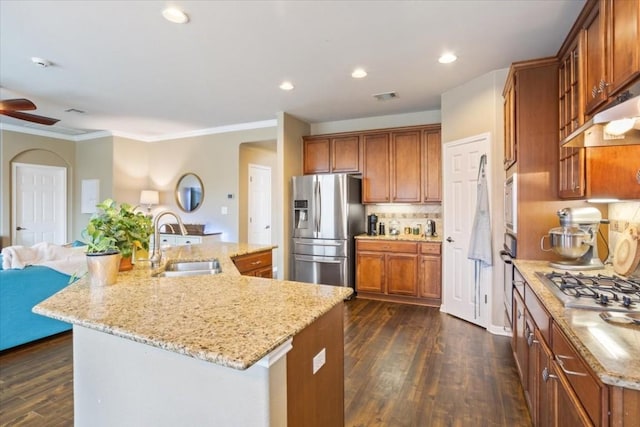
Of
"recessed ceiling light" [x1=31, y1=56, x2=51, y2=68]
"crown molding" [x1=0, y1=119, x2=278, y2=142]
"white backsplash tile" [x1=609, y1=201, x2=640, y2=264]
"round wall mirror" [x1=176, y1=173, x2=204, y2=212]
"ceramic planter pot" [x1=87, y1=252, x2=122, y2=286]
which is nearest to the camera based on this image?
"ceramic planter pot" [x1=87, y1=252, x2=122, y2=286]

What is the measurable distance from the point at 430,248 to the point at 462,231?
564 mm

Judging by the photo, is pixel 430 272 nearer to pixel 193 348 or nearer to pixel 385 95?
pixel 385 95

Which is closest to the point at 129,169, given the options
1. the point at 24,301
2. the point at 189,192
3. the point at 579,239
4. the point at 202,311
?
the point at 189,192

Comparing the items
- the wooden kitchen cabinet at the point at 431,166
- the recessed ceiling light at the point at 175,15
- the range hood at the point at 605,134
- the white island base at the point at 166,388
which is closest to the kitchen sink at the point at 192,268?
the white island base at the point at 166,388

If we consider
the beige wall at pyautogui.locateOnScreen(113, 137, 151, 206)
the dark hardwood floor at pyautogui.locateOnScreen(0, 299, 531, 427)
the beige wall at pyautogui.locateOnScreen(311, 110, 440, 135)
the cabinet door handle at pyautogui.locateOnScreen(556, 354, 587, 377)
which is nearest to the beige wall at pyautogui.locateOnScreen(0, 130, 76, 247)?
the beige wall at pyautogui.locateOnScreen(113, 137, 151, 206)

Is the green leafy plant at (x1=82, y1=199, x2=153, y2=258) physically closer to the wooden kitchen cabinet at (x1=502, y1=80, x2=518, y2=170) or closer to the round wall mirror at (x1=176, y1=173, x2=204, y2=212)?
the wooden kitchen cabinet at (x1=502, y1=80, x2=518, y2=170)

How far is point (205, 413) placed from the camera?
1.13 meters

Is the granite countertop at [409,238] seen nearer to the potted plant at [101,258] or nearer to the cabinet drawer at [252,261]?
the cabinet drawer at [252,261]

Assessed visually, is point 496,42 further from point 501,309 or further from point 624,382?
point 624,382

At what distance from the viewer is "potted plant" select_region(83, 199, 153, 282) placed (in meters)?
1.71

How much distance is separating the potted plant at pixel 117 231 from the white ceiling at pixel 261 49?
1.45 m

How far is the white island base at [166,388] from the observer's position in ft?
A: 3.43

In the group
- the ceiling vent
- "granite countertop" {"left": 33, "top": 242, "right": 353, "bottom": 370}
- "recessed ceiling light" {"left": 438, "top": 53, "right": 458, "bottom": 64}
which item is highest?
the ceiling vent

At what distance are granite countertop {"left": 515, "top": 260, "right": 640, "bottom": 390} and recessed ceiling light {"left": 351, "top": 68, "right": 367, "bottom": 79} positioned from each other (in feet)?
8.75
